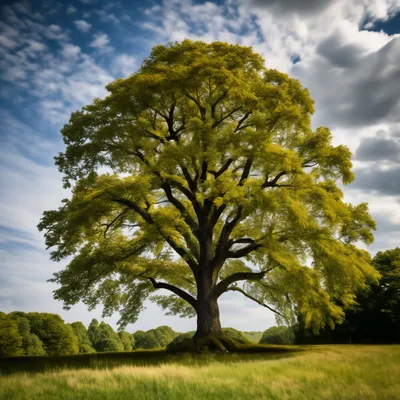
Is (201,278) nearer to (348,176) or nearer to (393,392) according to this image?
(348,176)

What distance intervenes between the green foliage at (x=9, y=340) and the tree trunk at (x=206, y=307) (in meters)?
41.4

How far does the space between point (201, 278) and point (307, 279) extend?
539 centimetres

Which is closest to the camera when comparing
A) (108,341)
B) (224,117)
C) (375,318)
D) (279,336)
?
(224,117)

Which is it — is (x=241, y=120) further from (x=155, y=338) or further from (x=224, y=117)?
(x=155, y=338)

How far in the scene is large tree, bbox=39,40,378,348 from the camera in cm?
1524

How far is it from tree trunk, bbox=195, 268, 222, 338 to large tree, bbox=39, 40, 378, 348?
0.05 m

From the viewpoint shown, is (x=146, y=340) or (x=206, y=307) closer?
(x=206, y=307)

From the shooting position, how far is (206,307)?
57.9 ft

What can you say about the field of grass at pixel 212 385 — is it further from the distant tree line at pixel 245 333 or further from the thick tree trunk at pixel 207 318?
the distant tree line at pixel 245 333

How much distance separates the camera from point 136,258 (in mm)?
19547

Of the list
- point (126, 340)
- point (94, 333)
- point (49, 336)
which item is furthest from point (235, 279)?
point (94, 333)

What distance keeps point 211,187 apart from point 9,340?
153 feet

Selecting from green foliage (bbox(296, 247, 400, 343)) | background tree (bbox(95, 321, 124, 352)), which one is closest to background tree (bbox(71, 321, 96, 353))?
background tree (bbox(95, 321, 124, 352))

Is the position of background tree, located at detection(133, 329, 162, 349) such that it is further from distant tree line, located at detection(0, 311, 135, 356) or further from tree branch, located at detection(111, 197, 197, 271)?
tree branch, located at detection(111, 197, 197, 271)
